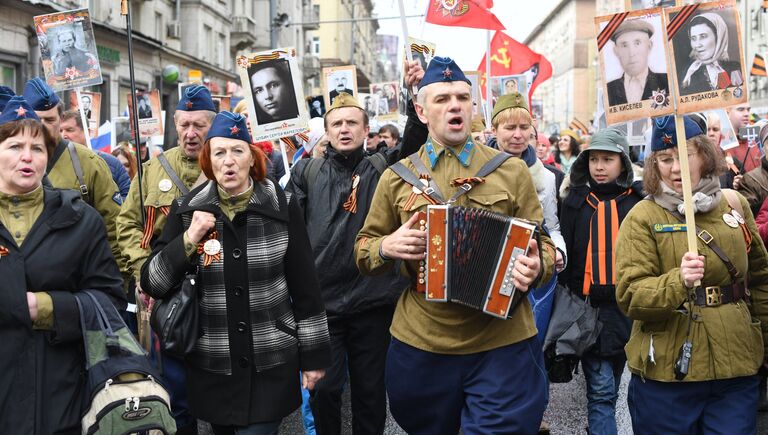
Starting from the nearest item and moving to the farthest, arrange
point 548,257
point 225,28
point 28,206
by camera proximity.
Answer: point 28,206
point 548,257
point 225,28

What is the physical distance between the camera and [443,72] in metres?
4.39

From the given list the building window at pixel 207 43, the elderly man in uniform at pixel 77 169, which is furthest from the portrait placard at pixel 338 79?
the building window at pixel 207 43

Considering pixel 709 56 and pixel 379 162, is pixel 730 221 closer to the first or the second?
pixel 709 56

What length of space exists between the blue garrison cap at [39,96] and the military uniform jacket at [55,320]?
2084 mm

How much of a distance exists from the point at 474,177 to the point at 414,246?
46 cm

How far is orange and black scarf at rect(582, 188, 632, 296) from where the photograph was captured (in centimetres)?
593

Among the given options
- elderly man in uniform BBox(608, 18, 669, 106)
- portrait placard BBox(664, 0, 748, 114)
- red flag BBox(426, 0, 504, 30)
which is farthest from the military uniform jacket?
red flag BBox(426, 0, 504, 30)

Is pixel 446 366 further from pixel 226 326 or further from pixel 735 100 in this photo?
pixel 735 100

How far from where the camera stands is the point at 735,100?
4410 millimetres

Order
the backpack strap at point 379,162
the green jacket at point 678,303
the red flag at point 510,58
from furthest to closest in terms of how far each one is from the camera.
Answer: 1. the red flag at point 510,58
2. the backpack strap at point 379,162
3. the green jacket at point 678,303

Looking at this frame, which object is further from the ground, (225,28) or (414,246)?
(225,28)

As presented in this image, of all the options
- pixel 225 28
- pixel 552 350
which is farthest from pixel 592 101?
pixel 552 350

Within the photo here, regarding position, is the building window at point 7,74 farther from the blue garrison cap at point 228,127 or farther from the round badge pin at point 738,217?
the round badge pin at point 738,217

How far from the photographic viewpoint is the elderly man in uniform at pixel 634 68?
453cm
